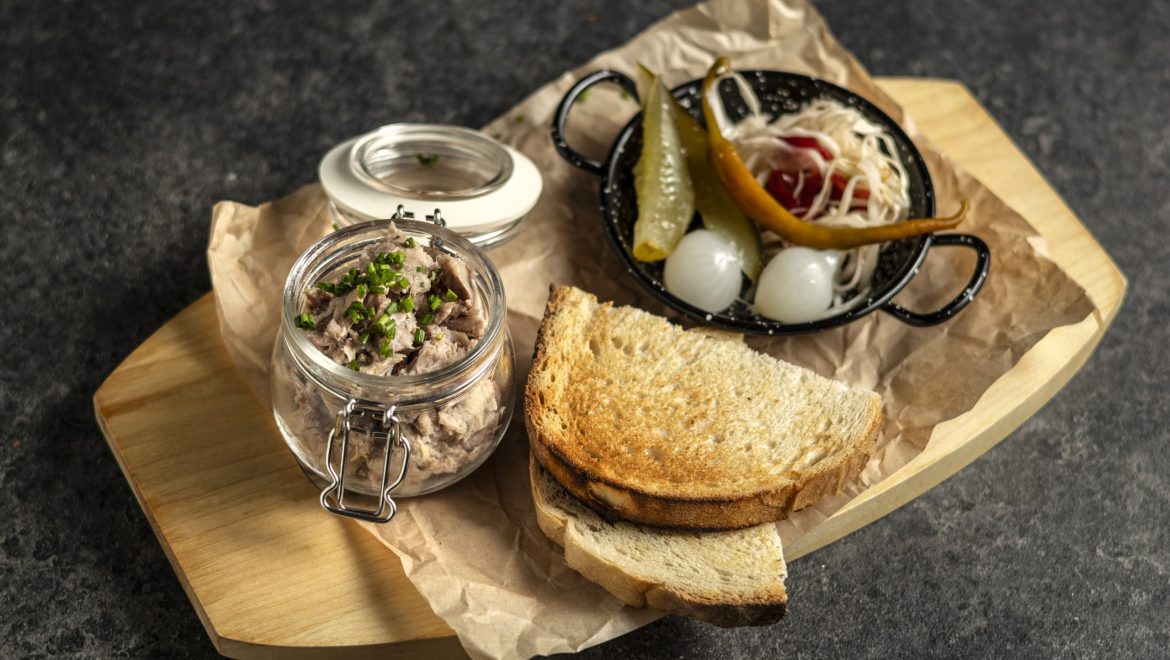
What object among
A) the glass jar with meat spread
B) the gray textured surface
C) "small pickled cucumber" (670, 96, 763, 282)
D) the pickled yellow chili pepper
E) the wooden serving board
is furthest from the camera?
"small pickled cucumber" (670, 96, 763, 282)

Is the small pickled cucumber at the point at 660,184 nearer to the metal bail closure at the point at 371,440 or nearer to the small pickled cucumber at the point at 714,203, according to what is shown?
the small pickled cucumber at the point at 714,203

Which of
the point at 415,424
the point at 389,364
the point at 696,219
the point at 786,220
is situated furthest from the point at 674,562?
the point at 696,219

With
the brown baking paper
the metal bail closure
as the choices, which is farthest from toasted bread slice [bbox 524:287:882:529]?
the metal bail closure

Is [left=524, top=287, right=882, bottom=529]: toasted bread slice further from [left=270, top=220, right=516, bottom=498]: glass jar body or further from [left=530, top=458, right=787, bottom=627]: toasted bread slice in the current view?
[left=270, top=220, right=516, bottom=498]: glass jar body

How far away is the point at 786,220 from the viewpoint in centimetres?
342

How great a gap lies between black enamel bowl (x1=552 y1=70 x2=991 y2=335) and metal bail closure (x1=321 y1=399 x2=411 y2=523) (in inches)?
35.7

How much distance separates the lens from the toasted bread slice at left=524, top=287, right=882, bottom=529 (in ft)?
9.37

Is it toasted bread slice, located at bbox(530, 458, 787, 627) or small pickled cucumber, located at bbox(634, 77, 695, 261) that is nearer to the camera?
toasted bread slice, located at bbox(530, 458, 787, 627)

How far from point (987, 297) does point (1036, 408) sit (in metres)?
0.36

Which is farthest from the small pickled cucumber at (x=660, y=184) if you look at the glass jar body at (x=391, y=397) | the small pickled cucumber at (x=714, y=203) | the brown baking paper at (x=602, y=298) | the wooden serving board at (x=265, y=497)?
the wooden serving board at (x=265, y=497)

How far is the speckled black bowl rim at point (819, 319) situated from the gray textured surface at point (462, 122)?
648 mm

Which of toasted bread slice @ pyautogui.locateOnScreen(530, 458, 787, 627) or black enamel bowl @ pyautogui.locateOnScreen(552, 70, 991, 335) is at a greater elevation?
black enamel bowl @ pyautogui.locateOnScreen(552, 70, 991, 335)

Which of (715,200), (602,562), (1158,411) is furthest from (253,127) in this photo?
(1158,411)

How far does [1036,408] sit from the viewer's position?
3.46 metres
